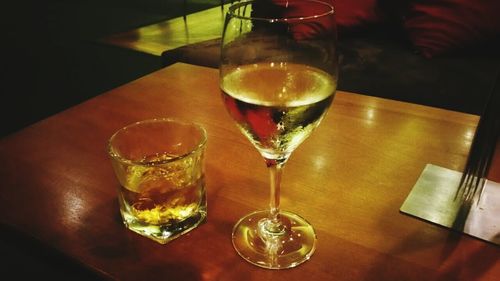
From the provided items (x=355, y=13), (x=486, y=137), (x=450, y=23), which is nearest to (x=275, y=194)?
(x=486, y=137)

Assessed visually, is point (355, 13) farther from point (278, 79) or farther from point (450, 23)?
point (278, 79)

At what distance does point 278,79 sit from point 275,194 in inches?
5.4

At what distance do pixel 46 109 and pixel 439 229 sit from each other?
7.33 ft

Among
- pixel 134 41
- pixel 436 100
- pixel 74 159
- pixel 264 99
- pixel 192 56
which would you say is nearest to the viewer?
pixel 264 99

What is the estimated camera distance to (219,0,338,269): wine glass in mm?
407

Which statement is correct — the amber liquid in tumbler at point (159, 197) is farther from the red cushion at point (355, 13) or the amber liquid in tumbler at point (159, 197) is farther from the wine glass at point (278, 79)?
the red cushion at point (355, 13)

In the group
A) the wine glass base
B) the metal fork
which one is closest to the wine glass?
the wine glass base

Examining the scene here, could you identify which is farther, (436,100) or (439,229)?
(436,100)

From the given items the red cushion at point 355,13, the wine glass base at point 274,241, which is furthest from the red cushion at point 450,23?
the wine glass base at point 274,241

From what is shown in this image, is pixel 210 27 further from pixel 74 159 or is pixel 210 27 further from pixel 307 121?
pixel 307 121

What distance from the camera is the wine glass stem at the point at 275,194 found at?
0.48m

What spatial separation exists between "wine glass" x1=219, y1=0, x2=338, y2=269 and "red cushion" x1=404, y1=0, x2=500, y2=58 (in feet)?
4.14

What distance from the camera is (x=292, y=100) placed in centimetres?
42

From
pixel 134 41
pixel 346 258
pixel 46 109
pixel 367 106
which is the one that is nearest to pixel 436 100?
pixel 367 106
